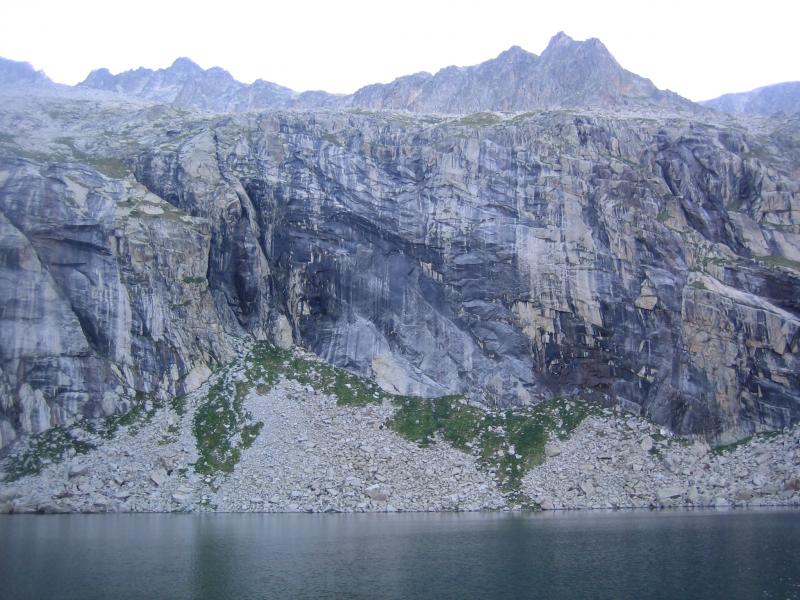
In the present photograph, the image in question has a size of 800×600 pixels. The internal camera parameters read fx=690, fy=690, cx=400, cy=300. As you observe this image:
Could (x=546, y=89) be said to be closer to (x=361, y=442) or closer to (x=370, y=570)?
(x=361, y=442)

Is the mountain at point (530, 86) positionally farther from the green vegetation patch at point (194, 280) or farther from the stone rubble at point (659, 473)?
the stone rubble at point (659, 473)

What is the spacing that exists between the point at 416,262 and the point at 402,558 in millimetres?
63385

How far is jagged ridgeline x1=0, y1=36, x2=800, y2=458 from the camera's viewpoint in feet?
290

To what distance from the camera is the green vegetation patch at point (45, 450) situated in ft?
243

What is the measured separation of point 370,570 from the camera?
4300 centimetres

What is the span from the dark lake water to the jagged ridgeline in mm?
25678

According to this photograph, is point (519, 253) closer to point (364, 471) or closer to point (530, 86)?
point (364, 471)

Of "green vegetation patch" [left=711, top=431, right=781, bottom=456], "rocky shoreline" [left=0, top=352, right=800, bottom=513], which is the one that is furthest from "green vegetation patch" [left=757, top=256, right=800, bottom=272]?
"rocky shoreline" [left=0, top=352, right=800, bottom=513]

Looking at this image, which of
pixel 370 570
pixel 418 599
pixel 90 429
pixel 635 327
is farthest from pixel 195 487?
pixel 635 327

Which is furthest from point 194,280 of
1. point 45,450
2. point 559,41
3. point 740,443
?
point 559,41

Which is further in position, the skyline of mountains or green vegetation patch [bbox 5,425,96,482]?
the skyline of mountains

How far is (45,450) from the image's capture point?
7675 cm

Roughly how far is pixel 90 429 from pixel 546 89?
12540cm

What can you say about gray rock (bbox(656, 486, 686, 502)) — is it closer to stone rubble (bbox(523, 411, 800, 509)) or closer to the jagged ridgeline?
stone rubble (bbox(523, 411, 800, 509))
